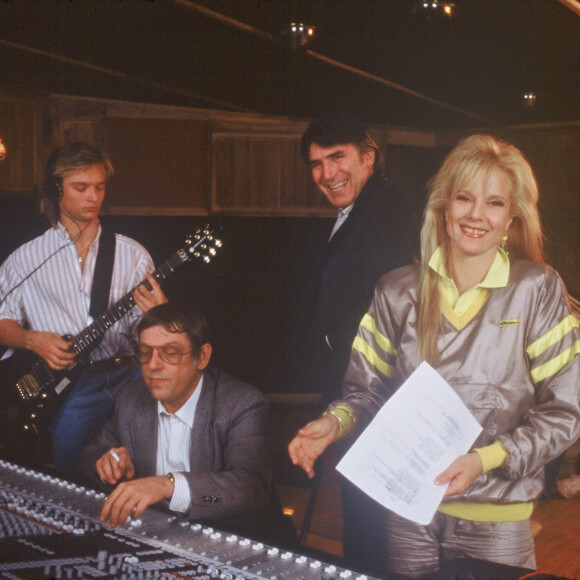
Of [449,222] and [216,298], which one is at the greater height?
[449,222]

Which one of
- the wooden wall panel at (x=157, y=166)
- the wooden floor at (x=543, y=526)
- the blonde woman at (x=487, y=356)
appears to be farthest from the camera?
the wooden wall panel at (x=157, y=166)

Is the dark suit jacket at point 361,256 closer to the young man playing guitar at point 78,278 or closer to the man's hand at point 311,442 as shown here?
the man's hand at point 311,442

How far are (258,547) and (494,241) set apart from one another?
858mm

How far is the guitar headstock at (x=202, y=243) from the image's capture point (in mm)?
2891

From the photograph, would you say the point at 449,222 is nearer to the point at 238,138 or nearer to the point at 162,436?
the point at 162,436

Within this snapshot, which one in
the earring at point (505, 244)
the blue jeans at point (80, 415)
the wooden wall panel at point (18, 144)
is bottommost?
the blue jeans at point (80, 415)

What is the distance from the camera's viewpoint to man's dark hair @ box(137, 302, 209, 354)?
224cm

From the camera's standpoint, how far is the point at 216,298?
5.13 meters

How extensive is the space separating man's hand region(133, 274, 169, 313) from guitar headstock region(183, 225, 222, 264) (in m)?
0.20

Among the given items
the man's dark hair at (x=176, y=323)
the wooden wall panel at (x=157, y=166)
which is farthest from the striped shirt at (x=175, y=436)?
the wooden wall panel at (x=157, y=166)

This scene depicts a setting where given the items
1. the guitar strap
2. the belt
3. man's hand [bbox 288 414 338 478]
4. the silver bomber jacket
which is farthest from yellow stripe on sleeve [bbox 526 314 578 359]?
the guitar strap

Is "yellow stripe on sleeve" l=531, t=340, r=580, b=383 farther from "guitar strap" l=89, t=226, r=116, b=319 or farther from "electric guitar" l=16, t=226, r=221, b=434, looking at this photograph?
"guitar strap" l=89, t=226, r=116, b=319

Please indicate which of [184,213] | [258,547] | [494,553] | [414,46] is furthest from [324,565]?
[184,213]

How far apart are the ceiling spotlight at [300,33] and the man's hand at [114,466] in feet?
6.22
